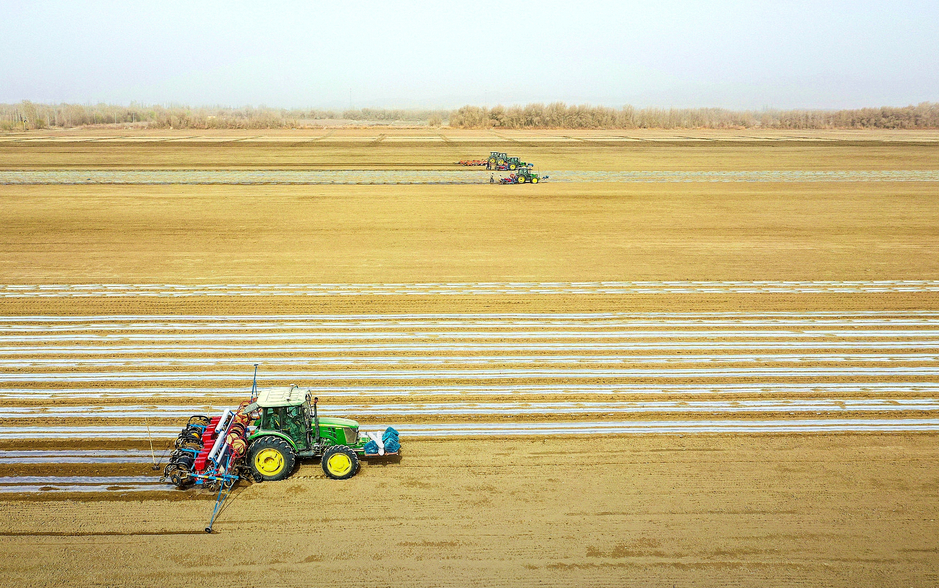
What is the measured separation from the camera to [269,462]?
9.92 m

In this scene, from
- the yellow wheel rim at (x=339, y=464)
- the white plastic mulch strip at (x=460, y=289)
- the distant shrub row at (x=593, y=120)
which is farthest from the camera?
the distant shrub row at (x=593, y=120)

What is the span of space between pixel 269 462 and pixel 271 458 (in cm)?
8

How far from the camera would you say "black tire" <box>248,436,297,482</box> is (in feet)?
32.0

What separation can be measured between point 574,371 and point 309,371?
20.0ft

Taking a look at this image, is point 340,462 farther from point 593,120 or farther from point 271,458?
point 593,120

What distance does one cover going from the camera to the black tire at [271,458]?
9758 millimetres

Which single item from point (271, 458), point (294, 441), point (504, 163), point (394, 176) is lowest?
point (271, 458)

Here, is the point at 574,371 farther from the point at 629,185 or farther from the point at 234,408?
the point at 629,185

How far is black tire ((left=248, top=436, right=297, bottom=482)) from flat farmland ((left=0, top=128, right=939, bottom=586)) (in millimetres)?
273

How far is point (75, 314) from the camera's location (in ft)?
56.1

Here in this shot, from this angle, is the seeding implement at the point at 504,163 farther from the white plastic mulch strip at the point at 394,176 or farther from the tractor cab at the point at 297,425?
the tractor cab at the point at 297,425

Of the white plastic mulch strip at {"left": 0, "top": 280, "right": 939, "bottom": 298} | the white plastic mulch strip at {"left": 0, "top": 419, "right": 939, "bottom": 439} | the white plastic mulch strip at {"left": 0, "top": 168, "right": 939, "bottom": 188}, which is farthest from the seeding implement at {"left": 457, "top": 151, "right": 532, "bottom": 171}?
the white plastic mulch strip at {"left": 0, "top": 419, "right": 939, "bottom": 439}

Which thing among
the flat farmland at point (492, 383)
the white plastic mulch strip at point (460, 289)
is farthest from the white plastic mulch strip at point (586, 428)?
the white plastic mulch strip at point (460, 289)

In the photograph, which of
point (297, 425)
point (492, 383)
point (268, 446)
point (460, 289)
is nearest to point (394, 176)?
point (460, 289)
